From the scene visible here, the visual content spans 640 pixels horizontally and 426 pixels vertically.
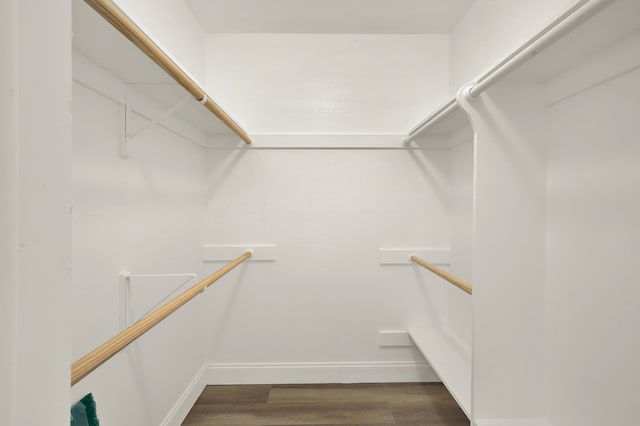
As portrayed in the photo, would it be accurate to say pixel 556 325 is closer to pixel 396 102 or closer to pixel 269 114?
pixel 396 102

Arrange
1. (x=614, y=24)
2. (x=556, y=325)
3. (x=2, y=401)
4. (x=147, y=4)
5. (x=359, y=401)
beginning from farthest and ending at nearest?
(x=359, y=401) < (x=147, y=4) < (x=556, y=325) < (x=614, y=24) < (x=2, y=401)

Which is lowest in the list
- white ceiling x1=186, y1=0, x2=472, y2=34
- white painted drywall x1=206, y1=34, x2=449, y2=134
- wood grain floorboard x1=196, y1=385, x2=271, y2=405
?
wood grain floorboard x1=196, y1=385, x2=271, y2=405

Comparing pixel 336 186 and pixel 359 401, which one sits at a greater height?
pixel 336 186

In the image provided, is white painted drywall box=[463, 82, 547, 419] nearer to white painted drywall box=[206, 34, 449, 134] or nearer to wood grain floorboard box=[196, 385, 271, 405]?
white painted drywall box=[206, 34, 449, 134]

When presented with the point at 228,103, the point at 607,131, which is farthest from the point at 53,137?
the point at 228,103

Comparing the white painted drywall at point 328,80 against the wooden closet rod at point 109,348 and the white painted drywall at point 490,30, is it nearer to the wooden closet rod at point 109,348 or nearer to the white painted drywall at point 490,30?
the white painted drywall at point 490,30

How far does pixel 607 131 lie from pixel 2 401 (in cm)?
137

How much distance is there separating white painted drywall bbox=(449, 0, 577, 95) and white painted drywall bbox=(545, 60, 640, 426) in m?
0.33

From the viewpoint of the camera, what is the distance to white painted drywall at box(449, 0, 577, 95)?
119 centimetres

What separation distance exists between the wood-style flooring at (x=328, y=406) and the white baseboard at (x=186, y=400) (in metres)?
0.03

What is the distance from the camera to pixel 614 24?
78cm

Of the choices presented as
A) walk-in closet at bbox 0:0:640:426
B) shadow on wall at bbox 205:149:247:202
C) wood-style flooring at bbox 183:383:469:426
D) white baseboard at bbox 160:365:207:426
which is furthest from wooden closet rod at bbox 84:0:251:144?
wood-style flooring at bbox 183:383:469:426

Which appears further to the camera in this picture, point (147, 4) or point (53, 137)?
point (147, 4)

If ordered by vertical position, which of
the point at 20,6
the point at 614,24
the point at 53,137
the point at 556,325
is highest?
the point at 614,24
